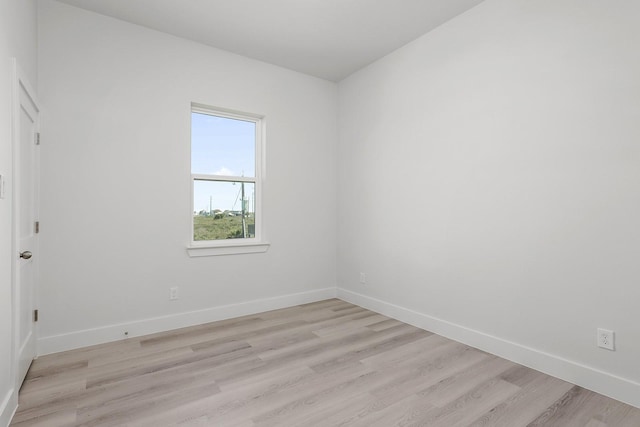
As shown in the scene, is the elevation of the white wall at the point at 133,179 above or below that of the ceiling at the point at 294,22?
below

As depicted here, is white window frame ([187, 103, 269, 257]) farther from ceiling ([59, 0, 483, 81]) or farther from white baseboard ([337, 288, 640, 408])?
white baseboard ([337, 288, 640, 408])

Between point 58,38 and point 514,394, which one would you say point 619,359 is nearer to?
point 514,394

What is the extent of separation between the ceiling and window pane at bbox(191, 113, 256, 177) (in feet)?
2.51

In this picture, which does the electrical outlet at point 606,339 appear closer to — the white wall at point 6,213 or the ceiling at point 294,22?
the ceiling at point 294,22

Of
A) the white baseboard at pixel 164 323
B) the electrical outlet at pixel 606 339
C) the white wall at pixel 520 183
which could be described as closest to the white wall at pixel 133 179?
the white baseboard at pixel 164 323

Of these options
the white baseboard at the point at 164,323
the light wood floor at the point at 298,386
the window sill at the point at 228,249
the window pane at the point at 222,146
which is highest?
the window pane at the point at 222,146

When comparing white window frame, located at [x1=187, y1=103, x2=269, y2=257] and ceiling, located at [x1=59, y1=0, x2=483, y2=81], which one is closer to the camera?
ceiling, located at [x1=59, y1=0, x2=483, y2=81]

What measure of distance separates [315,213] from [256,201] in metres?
0.77

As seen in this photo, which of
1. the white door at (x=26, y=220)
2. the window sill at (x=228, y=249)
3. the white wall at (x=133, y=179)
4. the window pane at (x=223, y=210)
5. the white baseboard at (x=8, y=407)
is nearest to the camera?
the white baseboard at (x=8, y=407)

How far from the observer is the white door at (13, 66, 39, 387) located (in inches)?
83.4

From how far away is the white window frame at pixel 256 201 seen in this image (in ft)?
11.1

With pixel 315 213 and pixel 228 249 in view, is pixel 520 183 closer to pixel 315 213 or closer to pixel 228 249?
pixel 315 213

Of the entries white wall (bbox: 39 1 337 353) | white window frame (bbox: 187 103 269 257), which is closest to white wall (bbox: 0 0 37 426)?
white wall (bbox: 39 1 337 353)

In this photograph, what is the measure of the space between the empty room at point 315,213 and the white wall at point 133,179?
0.06 ft
